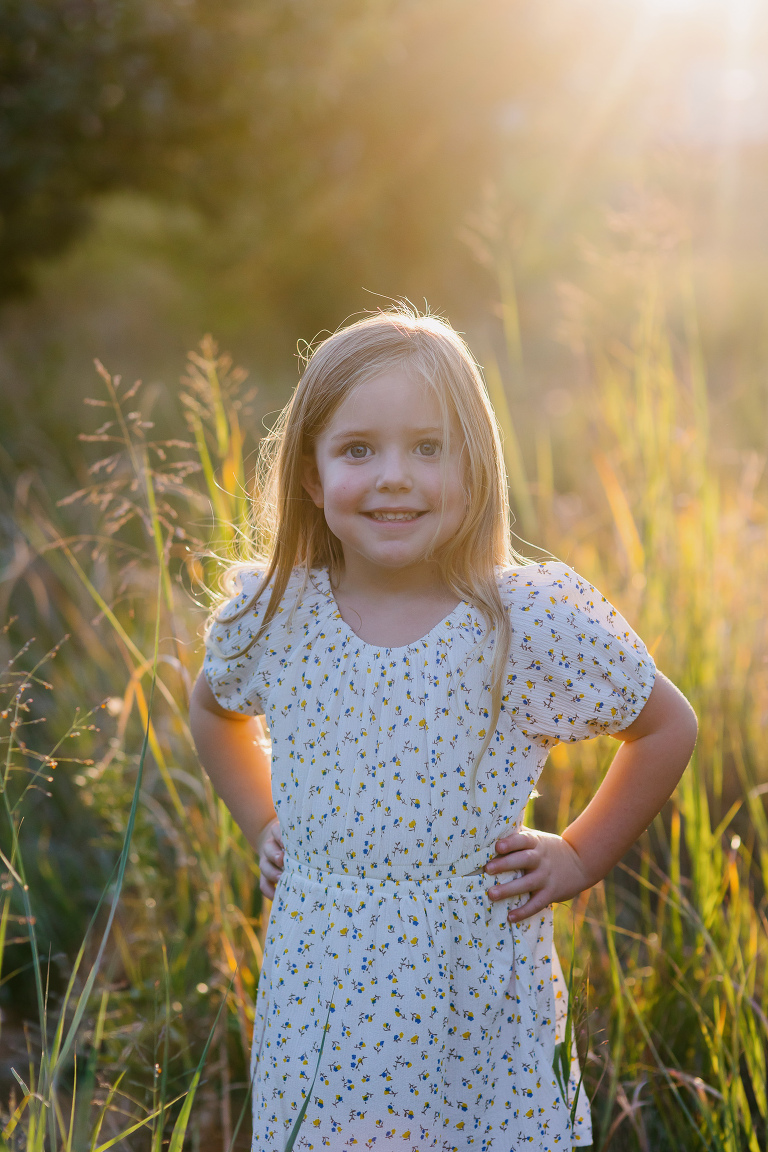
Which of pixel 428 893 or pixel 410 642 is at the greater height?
pixel 410 642

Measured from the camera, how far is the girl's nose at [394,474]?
121 cm

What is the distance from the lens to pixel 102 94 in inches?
200

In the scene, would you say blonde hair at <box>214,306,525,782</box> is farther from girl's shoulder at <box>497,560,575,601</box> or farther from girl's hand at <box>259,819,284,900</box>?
girl's hand at <box>259,819,284,900</box>

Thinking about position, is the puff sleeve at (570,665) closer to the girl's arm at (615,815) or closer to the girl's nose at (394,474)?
the girl's arm at (615,815)

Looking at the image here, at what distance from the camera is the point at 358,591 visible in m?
1.37

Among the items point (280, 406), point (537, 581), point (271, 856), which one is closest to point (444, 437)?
point (537, 581)

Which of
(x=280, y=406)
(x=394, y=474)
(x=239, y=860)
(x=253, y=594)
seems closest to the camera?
(x=394, y=474)

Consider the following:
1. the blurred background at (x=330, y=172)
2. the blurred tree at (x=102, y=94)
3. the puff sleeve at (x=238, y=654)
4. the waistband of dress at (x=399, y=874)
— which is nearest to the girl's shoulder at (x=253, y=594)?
the puff sleeve at (x=238, y=654)

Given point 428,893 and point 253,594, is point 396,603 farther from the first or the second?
point 428,893

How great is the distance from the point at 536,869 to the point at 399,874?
0.65ft

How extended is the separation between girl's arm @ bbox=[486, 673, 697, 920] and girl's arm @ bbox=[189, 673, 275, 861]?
1.43 ft

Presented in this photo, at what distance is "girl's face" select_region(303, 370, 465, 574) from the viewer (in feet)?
4.07

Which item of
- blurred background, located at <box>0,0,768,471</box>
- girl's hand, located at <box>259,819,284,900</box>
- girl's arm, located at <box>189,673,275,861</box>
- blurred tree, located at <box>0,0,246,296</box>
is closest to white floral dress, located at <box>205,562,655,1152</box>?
girl's hand, located at <box>259,819,284,900</box>

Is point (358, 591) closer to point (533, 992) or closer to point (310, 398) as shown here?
point (310, 398)
